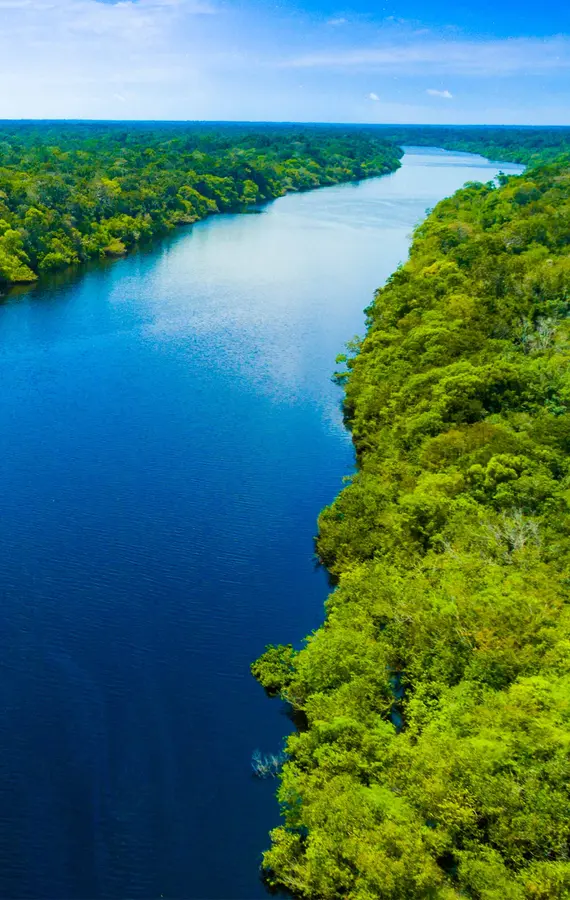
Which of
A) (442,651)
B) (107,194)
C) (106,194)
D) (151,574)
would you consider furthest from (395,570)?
(107,194)

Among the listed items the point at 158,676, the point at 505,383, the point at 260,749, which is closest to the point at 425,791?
the point at 260,749

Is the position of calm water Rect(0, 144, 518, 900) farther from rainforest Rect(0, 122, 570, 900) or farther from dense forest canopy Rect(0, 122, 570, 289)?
dense forest canopy Rect(0, 122, 570, 289)

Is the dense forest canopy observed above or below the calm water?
above

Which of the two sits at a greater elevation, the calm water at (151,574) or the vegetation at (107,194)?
the vegetation at (107,194)

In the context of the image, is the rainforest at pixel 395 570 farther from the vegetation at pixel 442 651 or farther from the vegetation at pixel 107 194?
the vegetation at pixel 107 194

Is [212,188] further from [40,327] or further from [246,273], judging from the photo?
[40,327]

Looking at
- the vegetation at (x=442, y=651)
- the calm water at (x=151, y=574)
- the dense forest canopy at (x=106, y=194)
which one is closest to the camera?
the vegetation at (x=442, y=651)

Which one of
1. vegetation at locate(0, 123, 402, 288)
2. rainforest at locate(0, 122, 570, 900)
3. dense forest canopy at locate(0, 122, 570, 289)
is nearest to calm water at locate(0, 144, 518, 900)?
rainforest at locate(0, 122, 570, 900)

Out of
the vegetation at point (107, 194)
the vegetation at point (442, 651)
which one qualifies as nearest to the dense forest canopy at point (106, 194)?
the vegetation at point (107, 194)
